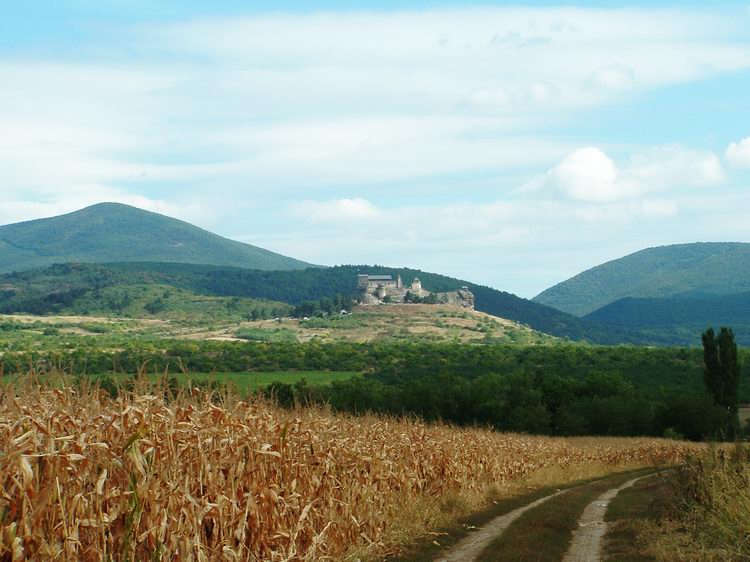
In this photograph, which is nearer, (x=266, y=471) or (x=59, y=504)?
(x=59, y=504)

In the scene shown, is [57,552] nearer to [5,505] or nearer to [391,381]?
[5,505]

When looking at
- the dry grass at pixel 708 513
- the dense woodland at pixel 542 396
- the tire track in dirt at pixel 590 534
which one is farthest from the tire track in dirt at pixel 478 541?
the dense woodland at pixel 542 396

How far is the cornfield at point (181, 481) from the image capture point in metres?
9.58

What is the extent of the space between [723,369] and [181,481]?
254ft

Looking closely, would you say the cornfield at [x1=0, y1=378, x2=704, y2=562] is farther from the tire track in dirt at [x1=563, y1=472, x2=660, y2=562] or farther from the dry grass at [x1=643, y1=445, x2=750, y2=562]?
the dry grass at [x1=643, y1=445, x2=750, y2=562]

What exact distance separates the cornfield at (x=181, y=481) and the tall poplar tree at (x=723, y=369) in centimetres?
6597

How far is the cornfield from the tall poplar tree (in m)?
66.0

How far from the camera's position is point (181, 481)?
1201 centimetres

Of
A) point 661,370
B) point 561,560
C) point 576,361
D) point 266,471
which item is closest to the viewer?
point 266,471

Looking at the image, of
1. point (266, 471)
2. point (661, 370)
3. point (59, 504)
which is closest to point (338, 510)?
point (266, 471)

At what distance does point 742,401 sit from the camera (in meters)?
101

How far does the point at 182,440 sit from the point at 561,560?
8.25 m

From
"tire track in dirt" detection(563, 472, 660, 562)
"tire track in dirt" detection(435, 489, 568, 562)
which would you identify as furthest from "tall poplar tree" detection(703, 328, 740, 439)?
"tire track in dirt" detection(435, 489, 568, 562)

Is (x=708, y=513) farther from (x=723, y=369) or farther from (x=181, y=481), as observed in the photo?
(x=723, y=369)
